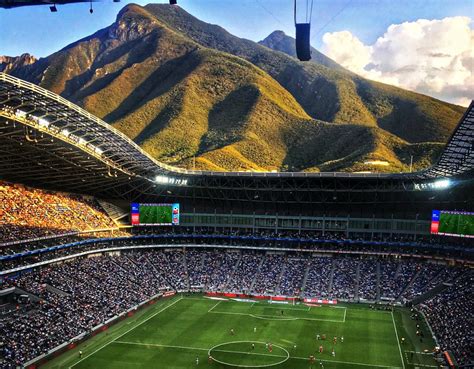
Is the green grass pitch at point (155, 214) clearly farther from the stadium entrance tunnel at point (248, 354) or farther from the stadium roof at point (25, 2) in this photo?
the stadium roof at point (25, 2)

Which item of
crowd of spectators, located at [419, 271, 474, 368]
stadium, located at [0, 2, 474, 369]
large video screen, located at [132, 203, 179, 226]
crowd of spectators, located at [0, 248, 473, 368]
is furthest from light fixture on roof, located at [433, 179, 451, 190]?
large video screen, located at [132, 203, 179, 226]

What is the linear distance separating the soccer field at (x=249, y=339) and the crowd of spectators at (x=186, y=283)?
9.93 feet

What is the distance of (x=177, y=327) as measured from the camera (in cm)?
5806

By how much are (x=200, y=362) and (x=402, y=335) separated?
22738 mm

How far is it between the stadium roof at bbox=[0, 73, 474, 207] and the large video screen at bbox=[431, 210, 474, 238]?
4959mm

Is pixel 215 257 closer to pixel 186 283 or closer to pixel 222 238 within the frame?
pixel 222 238

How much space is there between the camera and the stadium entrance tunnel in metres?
47.4

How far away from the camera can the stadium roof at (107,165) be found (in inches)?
1918

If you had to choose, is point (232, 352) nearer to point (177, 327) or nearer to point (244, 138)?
point (177, 327)

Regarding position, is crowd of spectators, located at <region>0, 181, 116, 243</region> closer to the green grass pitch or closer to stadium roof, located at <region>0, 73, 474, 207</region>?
stadium roof, located at <region>0, 73, 474, 207</region>

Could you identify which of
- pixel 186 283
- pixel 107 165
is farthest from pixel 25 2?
pixel 186 283

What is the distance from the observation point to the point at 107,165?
2667 inches

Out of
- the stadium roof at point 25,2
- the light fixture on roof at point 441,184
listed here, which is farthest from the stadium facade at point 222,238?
the stadium roof at point 25,2

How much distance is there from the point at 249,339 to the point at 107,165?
29.4 meters
